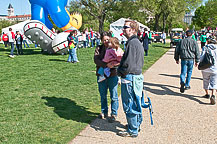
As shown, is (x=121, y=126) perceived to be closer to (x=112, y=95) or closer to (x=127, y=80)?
(x=112, y=95)

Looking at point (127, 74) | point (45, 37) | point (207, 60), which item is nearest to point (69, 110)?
point (127, 74)

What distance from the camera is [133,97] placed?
387cm

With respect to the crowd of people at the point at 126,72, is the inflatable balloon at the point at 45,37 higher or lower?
higher

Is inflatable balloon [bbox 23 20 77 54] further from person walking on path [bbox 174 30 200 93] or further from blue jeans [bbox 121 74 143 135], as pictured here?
blue jeans [bbox 121 74 143 135]

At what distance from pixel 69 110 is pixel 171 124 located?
7.19 ft

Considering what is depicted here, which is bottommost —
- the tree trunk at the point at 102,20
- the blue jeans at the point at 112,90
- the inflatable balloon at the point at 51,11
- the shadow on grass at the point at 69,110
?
the shadow on grass at the point at 69,110

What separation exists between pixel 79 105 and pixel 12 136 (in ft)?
6.26

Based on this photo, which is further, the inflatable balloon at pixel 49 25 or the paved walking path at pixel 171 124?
the inflatable balloon at pixel 49 25

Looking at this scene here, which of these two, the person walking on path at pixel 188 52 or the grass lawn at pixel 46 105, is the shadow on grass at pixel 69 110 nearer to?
the grass lawn at pixel 46 105

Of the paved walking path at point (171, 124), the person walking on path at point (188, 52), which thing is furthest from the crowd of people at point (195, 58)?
the paved walking path at point (171, 124)

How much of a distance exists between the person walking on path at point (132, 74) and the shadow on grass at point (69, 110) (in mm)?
1060

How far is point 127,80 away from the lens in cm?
380

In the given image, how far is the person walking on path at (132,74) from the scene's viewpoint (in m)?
3.65

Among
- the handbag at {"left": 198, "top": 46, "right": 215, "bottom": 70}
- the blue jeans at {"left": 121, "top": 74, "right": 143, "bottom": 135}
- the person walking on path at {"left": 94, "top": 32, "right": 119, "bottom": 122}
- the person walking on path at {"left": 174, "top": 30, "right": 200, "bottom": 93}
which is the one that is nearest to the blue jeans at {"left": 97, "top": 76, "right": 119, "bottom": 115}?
the person walking on path at {"left": 94, "top": 32, "right": 119, "bottom": 122}
